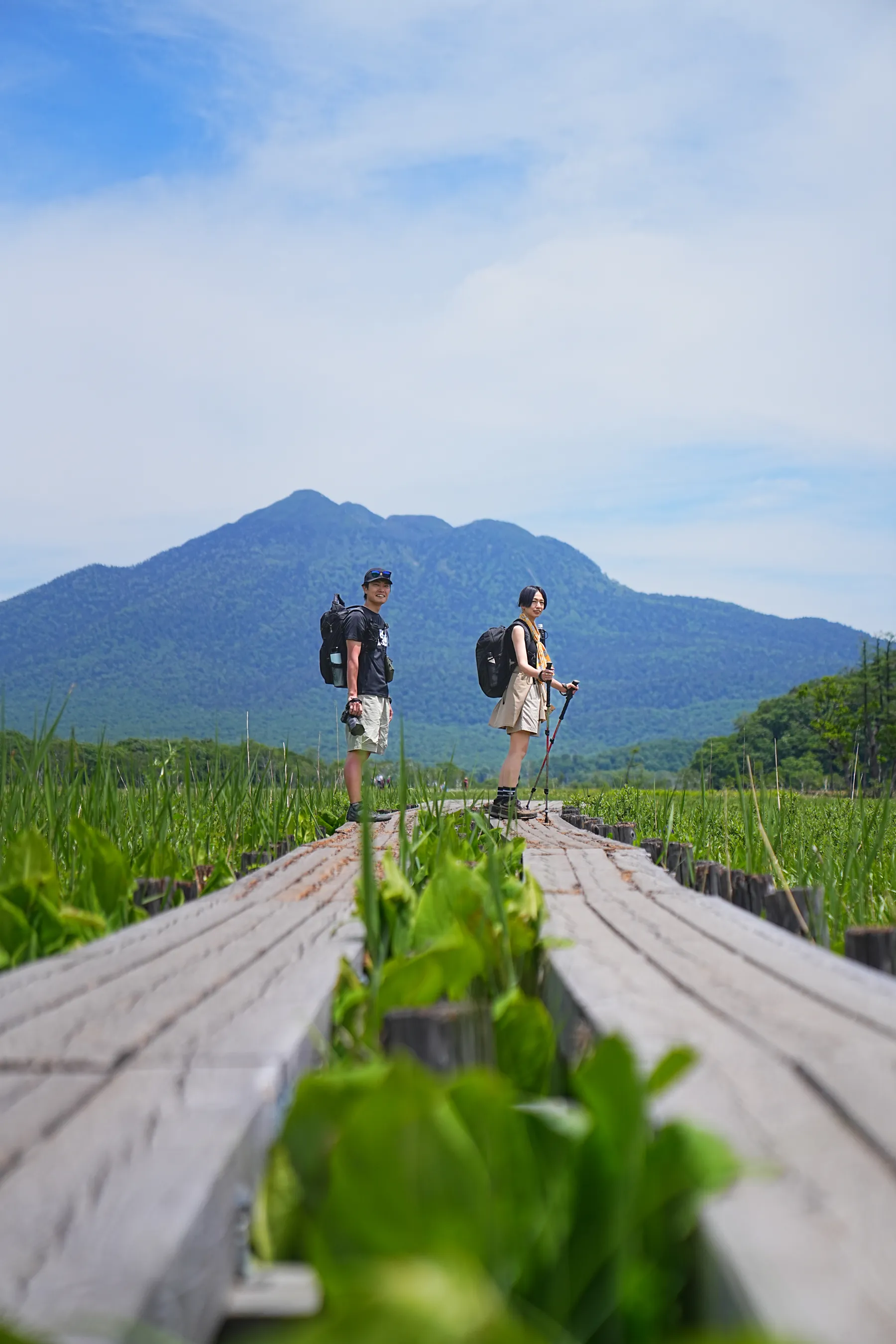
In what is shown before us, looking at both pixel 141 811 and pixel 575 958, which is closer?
pixel 575 958

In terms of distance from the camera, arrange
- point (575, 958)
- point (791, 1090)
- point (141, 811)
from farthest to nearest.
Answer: point (141, 811), point (575, 958), point (791, 1090)

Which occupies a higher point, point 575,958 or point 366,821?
point 366,821

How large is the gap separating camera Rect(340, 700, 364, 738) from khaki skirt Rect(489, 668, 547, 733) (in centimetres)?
111

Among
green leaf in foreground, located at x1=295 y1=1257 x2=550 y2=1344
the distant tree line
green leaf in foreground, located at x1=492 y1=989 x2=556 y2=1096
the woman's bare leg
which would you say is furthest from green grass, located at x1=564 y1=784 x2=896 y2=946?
the distant tree line

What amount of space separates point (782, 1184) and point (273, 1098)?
0.53 m

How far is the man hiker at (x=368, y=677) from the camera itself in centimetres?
622

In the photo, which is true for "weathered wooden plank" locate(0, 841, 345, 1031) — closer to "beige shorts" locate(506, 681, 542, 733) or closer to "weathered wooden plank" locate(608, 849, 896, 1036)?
"weathered wooden plank" locate(608, 849, 896, 1036)

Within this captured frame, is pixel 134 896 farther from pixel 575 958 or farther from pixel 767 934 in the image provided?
pixel 767 934

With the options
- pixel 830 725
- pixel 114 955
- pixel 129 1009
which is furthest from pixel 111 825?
pixel 830 725

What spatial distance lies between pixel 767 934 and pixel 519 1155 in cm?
114

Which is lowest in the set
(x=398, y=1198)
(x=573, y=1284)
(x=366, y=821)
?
(x=573, y=1284)

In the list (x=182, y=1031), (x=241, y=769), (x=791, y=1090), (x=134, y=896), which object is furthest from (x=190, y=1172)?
(x=241, y=769)

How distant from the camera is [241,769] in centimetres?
435

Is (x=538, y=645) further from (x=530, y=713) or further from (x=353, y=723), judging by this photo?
(x=353, y=723)
